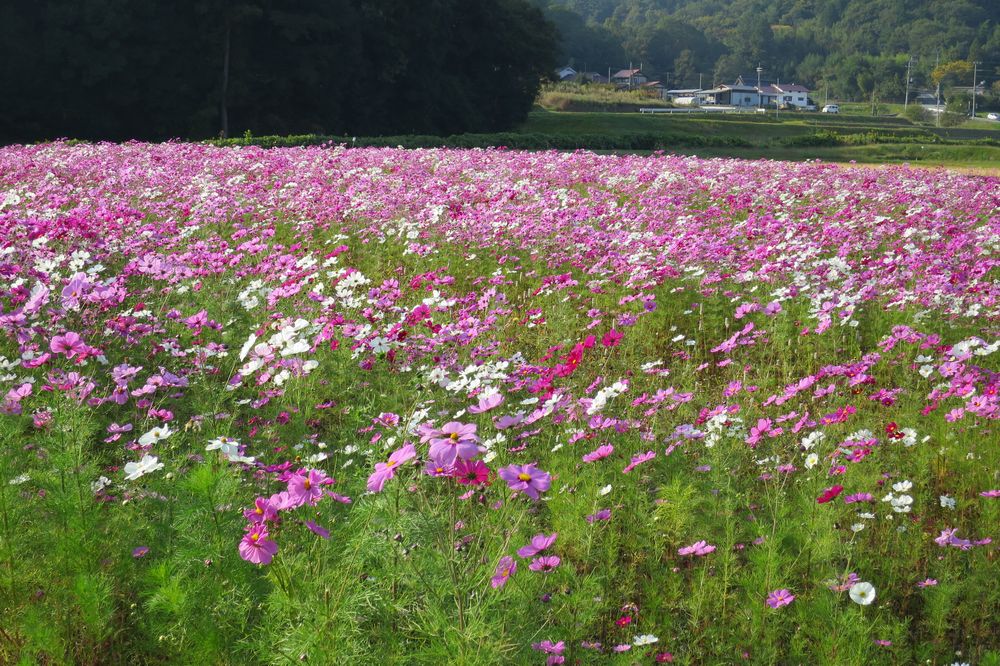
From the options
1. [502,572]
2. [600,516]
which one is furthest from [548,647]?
[600,516]

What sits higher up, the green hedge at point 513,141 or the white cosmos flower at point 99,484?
the green hedge at point 513,141

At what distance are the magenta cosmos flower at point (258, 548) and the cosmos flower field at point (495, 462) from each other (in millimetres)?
17

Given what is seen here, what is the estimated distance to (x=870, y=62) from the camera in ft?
456

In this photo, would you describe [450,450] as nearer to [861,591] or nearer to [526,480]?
[526,480]

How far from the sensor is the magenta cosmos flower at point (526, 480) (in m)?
1.70

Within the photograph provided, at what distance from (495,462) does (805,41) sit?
176 m

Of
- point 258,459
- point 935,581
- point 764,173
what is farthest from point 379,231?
point 764,173

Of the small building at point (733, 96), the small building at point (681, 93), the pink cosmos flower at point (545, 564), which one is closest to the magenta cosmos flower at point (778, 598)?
the pink cosmos flower at point (545, 564)

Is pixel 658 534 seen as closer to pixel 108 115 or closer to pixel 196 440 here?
pixel 196 440

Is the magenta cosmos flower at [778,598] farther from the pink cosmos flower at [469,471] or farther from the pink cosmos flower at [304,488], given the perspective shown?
the pink cosmos flower at [304,488]

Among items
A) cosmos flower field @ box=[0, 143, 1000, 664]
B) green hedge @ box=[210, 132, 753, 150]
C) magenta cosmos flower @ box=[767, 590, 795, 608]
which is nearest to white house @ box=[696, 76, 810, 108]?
green hedge @ box=[210, 132, 753, 150]

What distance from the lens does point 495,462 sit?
2.85 m

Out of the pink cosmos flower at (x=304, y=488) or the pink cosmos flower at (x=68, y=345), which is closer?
the pink cosmos flower at (x=304, y=488)

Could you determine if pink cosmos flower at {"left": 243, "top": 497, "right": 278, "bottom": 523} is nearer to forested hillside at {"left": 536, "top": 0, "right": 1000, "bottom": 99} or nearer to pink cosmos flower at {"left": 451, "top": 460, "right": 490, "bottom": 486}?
pink cosmos flower at {"left": 451, "top": 460, "right": 490, "bottom": 486}
